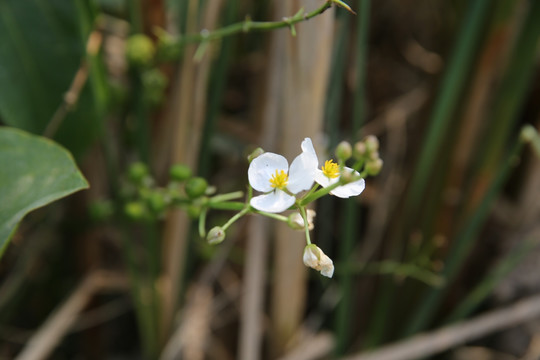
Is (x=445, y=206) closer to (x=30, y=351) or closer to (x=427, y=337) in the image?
(x=427, y=337)

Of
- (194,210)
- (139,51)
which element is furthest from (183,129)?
(194,210)

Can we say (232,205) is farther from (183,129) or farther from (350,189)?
(183,129)

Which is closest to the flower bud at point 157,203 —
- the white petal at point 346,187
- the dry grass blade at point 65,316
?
the white petal at point 346,187

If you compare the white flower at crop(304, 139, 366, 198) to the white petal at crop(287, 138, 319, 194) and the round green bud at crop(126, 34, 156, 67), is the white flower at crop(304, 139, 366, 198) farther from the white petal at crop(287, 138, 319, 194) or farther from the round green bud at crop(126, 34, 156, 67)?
the round green bud at crop(126, 34, 156, 67)

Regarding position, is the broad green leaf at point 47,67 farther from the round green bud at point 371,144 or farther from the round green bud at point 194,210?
the round green bud at point 371,144

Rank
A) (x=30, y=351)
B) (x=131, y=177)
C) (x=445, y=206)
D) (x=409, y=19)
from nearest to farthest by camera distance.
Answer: (x=131, y=177) < (x=30, y=351) < (x=445, y=206) < (x=409, y=19)

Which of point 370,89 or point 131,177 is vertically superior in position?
point 131,177

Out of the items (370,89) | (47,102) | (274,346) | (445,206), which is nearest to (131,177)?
(47,102)

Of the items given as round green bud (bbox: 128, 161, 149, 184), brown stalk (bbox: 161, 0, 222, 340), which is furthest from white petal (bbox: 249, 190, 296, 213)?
brown stalk (bbox: 161, 0, 222, 340)
